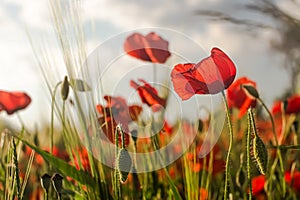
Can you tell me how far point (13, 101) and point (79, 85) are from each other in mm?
261

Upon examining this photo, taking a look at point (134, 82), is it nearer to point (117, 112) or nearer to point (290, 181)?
point (117, 112)

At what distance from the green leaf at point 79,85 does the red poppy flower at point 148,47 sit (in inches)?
6.8

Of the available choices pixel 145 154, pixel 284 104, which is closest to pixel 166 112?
pixel 145 154

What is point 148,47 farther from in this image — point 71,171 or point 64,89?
point 71,171

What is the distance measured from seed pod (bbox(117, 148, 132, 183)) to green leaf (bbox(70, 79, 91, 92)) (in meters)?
0.13

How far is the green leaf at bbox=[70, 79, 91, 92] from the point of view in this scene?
2.25ft

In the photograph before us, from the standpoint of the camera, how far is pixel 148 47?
90cm

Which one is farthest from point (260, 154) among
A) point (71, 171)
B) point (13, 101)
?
point (13, 101)

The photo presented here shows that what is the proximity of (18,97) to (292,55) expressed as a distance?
0.85 m

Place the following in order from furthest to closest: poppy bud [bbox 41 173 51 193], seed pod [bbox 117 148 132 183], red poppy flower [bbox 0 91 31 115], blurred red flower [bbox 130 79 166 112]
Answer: red poppy flower [bbox 0 91 31 115]
blurred red flower [bbox 130 79 166 112]
poppy bud [bbox 41 173 51 193]
seed pod [bbox 117 148 132 183]

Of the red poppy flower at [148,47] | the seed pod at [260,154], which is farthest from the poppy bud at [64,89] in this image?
the seed pod at [260,154]

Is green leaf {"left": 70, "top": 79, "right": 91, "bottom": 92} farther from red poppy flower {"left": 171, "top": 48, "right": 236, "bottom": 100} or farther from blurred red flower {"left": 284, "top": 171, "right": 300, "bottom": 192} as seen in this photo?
blurred red flower {"left": 284, "top": 171, "right": 300, "bottom": 192}

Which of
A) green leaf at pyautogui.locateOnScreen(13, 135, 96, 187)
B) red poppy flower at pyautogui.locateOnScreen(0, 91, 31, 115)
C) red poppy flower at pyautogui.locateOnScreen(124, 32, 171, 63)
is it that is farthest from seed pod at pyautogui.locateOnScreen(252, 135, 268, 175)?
red poppy flower at pyautogui.locateOnScreen(0, 91, 31, 115)

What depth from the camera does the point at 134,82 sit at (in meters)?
0.79
